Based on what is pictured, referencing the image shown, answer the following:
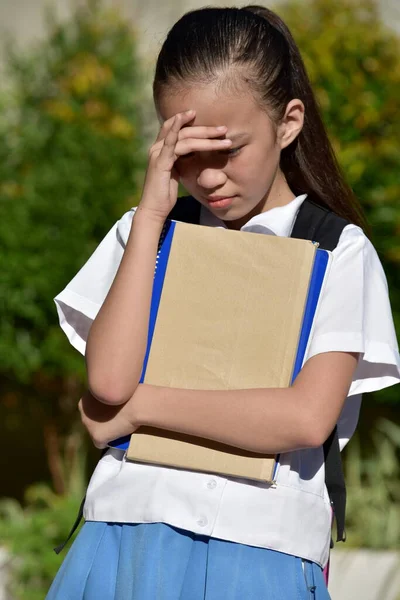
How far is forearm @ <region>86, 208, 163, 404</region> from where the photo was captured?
1648 millimetres

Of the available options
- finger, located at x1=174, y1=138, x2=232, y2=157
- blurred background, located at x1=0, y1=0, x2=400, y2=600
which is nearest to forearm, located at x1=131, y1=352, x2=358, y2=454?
finger, located at x1=174, y1=138, x2=232, y2=157

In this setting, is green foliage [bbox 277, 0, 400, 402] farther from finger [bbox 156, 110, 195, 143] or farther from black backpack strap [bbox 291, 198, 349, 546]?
finger [bbox 156, 110, 195, 143]

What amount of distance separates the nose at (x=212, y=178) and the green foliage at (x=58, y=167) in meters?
2.37

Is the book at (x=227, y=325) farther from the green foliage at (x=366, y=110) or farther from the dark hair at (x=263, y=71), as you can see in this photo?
the green foliage at (x=366, y=110)

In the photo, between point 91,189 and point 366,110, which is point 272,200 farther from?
point 91,189

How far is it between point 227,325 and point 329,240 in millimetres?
268

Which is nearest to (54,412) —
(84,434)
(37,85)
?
(84,434)

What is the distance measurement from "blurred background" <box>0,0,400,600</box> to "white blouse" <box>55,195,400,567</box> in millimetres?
1952

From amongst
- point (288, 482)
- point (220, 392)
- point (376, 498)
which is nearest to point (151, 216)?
point (220, 392)

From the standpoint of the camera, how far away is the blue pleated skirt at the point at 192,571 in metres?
1.59

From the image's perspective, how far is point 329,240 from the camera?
1726mm

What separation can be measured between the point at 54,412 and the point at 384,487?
5.92ft

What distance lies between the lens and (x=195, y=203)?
1.93m

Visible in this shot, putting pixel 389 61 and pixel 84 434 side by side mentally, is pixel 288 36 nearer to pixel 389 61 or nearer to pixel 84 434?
pixel 389 61
